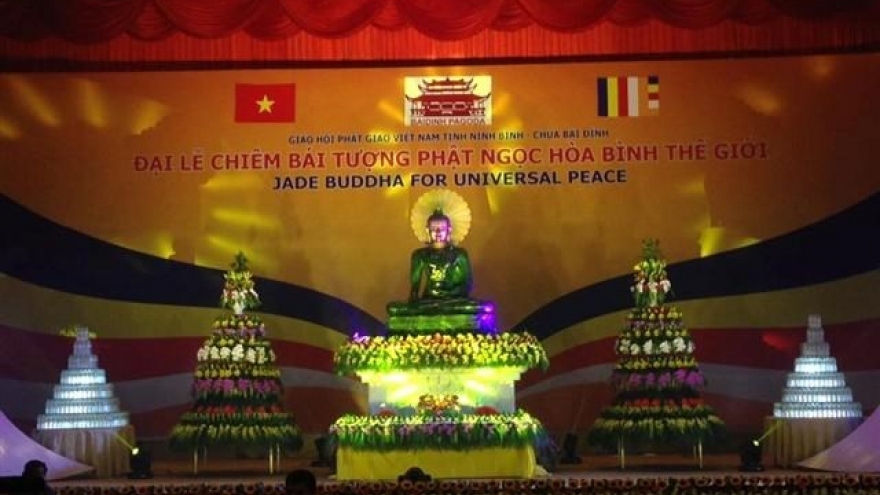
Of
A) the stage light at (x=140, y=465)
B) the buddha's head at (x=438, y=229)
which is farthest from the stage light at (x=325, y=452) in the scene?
the buddha's head at (x=438, y=229)

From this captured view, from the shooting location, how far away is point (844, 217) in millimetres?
12352

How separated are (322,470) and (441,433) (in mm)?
1873

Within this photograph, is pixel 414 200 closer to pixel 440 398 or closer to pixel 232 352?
pixel 232 352

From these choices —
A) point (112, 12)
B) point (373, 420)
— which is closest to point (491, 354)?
point (373, 420)

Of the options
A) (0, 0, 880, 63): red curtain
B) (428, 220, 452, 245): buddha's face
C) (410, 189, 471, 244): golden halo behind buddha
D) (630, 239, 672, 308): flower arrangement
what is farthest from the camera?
(0, 0, 880, 63): red curtain

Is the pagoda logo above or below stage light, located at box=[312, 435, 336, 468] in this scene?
above

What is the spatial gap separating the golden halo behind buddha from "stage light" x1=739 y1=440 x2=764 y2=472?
2845 millimetres

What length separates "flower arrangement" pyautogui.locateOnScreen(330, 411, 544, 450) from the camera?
945 cm

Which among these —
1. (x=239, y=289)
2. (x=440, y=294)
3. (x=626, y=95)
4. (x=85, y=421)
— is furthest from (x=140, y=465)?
(x=626, y=95)

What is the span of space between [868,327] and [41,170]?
25.2 ft

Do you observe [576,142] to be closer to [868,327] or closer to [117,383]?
[868,327]

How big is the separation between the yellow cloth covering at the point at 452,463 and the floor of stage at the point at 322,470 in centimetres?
35

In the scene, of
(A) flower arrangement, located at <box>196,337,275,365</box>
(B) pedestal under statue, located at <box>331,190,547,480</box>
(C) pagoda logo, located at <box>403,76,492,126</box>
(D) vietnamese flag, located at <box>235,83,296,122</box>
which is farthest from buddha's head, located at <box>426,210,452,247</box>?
(D) vietnamese flag, located at <box>235,83,296,122</box>

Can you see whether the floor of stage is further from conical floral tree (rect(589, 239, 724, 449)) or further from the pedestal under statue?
the pedestal under statue
